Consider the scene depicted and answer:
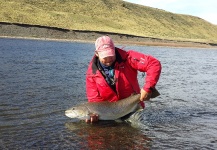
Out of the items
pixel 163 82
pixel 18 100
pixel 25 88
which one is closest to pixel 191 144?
pixel 18 100

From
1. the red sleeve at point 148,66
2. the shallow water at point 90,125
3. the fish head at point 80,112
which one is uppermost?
the red sleeve at point 148,66

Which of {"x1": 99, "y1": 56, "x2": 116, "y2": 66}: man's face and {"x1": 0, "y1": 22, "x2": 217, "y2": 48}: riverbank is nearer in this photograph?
{"x1": 99, "y1": 56, "x2": 116, "y2": 66}: man's face

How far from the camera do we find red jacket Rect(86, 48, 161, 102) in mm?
7344

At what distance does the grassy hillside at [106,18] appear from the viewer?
92250 mm

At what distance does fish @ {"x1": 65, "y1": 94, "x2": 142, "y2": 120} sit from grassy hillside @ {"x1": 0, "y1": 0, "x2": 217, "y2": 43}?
70586mm

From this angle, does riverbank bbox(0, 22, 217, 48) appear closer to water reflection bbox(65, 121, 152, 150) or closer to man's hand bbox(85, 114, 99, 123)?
water reflection bbox(65, 121, 152, 150)

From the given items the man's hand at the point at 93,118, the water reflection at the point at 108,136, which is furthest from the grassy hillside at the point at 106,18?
the man's hand at the point at 93,118

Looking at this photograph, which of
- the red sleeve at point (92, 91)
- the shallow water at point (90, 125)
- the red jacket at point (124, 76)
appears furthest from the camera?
the red sleeve at point (92, 91)

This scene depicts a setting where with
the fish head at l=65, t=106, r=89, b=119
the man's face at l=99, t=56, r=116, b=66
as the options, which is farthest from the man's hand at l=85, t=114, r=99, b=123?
the man's face at l=99, t=56, r=116, b=66

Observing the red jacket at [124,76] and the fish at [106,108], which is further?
the fish at [106,108]

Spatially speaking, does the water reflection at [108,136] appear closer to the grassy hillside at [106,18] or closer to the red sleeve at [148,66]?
the red sleeve at [148,66]

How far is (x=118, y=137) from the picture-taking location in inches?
302

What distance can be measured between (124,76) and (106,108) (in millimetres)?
842

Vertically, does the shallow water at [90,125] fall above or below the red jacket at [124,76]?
below
